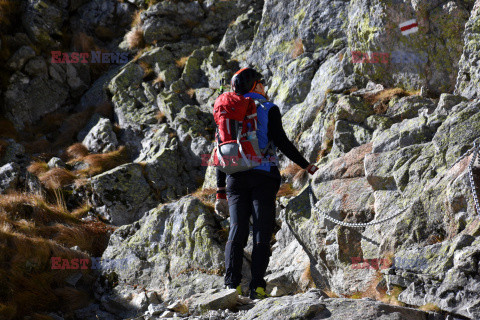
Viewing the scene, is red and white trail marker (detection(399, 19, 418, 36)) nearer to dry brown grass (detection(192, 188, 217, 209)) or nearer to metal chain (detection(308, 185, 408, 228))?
metal chain (detection(308, 185, 408, 228))

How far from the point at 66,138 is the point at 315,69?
373 inches

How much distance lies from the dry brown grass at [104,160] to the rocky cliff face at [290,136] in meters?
0.05

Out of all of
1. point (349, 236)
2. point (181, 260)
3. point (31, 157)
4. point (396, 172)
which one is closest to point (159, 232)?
point (181, 260)

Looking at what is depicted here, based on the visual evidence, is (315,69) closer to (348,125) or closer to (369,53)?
(369,53)

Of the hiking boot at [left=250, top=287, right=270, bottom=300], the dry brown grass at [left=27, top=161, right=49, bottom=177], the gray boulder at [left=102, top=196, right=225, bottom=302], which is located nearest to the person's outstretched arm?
the hiking boot at [left=250, top=287, right=270, bottom=300]

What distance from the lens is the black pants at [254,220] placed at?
6.29 meters

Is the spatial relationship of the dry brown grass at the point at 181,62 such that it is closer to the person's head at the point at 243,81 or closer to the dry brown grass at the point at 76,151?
the dry brown grass at the point at 76,151

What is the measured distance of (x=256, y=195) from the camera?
6.51 m

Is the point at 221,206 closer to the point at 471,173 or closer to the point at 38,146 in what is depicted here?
the point at 471,173

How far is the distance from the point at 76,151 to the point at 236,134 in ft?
34.8

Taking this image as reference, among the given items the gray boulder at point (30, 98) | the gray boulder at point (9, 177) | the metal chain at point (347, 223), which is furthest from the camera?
the gray boulder at point (30, 98)

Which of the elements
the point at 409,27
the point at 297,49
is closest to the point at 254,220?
the point at 409,27

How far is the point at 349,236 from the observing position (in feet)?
22.7

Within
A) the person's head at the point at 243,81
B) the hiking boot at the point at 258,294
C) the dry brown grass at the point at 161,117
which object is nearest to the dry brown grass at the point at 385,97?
the person's head at the point at 243,81
